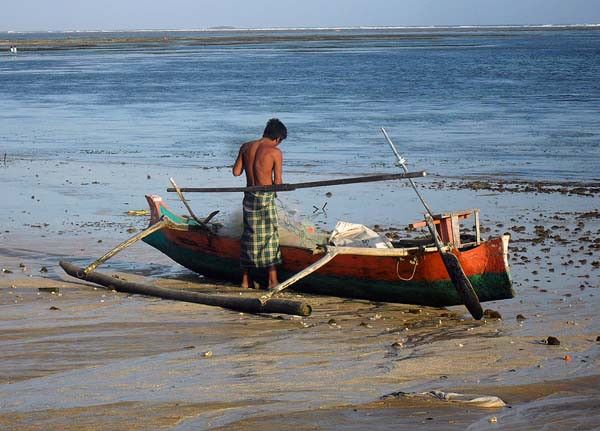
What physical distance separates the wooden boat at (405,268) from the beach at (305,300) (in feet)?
→ 0.51

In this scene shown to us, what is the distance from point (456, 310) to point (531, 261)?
1.79m

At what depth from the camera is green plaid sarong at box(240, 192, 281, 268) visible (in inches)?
349

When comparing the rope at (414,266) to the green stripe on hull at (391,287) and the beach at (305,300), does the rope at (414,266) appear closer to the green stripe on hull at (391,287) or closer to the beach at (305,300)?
the green stripe on hull at (391,287)

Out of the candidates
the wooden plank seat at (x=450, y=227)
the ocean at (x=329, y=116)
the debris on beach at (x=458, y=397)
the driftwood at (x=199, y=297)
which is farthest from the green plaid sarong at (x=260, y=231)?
the ocean at (x=329, y=116)

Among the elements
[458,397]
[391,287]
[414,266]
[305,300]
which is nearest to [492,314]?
[414,266]

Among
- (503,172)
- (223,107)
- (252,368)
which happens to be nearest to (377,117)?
(223,107)

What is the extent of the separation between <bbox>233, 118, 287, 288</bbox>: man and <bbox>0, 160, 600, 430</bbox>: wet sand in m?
0.38

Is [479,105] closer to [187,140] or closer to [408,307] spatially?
[187,140]

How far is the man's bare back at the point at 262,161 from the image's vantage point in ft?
28.7

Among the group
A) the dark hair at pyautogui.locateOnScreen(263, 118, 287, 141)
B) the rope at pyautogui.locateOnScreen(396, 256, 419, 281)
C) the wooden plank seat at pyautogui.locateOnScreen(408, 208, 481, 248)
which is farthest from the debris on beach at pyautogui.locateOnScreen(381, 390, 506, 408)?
the dark hair at pyautogui.locateOnScreen(263, 118, 287, 141)

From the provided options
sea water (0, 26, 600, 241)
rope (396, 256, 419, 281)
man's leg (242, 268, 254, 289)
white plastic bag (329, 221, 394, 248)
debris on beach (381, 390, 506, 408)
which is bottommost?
debris on beach (381, 390, 506, 408)

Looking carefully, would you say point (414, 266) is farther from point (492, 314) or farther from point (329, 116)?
point (329, 116)

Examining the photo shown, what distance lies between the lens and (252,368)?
6707 millimetres

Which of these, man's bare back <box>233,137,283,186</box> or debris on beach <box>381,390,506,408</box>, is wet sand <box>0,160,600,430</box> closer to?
debris on beach <box>381,390,506,408</box>
